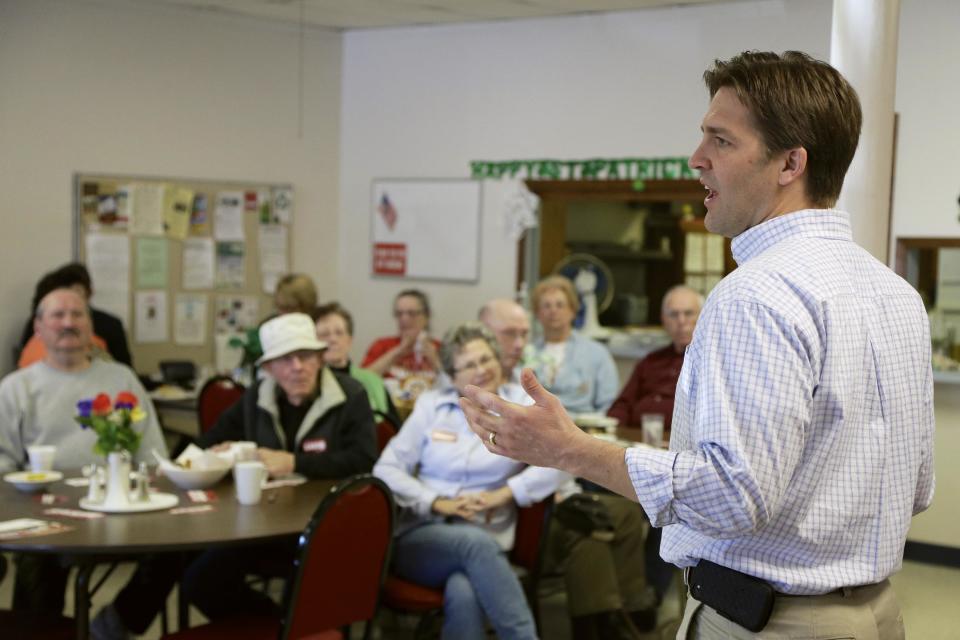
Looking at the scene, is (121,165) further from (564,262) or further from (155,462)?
(155,462)

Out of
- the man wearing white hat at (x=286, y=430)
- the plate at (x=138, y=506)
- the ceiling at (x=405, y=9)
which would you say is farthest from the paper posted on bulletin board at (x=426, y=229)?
the plate at (x=138, y=506)

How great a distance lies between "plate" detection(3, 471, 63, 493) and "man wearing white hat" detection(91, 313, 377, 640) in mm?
464

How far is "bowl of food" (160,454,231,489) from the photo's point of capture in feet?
12.1

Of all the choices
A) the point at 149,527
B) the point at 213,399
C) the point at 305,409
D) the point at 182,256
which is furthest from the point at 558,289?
the point at 149,527

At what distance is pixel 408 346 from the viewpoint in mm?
6781

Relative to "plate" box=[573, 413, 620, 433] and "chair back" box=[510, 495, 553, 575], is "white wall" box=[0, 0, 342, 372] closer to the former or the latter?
"plate" box=[573, 413, 620, 433]

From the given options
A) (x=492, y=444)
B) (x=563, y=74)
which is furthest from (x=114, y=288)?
(x=492, y=444)

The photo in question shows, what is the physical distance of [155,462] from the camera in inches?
165

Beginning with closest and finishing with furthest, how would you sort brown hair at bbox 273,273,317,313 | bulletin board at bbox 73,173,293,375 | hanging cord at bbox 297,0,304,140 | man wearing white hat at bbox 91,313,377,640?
man wearing white hat at bbox 91,313,377,640
brown hair at bbox 273,273,317,313
bulletin board at bbox 73,173,293,375
hanging cord at bbox 297,0,304,140

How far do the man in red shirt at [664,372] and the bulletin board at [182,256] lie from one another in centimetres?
312

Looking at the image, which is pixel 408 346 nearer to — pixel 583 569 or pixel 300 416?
pixel 300 416

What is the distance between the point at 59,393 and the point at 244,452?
32.5 inches

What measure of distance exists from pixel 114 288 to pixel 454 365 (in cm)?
383

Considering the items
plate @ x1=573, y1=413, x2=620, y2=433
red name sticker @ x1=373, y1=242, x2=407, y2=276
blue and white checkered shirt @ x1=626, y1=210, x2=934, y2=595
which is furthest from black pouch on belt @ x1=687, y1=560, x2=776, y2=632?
red name sticker @ x1=373, y1=242, x2=407, y2=276
